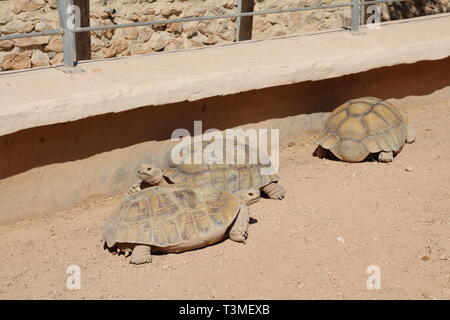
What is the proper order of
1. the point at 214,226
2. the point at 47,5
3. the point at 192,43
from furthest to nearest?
the point at 192,43 → the point at 47,5 → the point at 214,226

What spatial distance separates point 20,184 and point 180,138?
56.8 inches

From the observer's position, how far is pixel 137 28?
775cm

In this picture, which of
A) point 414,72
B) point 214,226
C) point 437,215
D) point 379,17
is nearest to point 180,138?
point 214,226

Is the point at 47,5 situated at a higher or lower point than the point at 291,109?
higher

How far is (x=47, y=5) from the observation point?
723 cm

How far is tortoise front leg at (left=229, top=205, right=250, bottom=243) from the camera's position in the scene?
197 inches

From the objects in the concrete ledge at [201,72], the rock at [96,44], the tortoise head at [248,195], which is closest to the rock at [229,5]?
the concrete ledge at [201,72]

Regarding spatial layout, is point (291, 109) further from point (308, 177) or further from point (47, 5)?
point (47, 5)

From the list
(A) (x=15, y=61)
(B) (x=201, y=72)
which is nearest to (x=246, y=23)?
(B) (x=201, y=72)

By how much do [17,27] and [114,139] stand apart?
227 centimetres

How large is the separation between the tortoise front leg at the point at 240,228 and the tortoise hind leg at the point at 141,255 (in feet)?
2.11

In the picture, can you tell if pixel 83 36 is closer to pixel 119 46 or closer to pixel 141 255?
pixel 119 46

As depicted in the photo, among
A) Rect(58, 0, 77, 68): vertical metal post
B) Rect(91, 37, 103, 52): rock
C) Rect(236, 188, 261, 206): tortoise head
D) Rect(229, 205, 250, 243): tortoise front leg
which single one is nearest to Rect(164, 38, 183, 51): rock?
Rect(91, 37, 103, 52): rock

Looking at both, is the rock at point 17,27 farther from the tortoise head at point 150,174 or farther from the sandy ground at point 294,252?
the tortoise head at point 150,174
